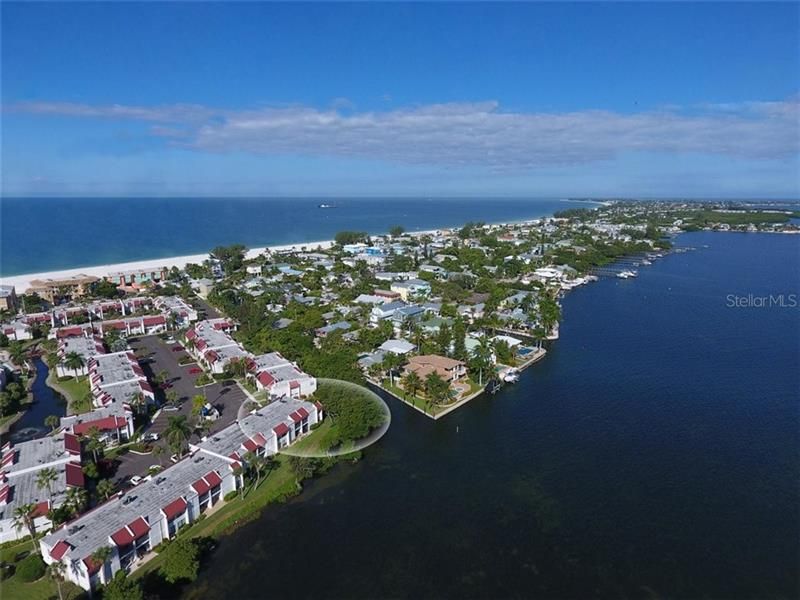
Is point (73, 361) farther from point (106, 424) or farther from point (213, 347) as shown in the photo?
point (106, 424)

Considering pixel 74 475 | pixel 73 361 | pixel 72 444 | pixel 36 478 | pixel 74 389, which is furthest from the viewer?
pixel 73 361

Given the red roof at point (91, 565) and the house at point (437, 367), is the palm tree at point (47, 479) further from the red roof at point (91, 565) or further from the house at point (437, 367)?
the house at point (437, 367)

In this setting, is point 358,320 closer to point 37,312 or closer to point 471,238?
point 37,312

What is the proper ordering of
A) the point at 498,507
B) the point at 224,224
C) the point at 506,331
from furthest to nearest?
1. the point at 224,224
2. the point at 506,331
3. the point at 498,507

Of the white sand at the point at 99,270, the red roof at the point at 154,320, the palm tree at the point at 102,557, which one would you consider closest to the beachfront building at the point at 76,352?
the red roof at the point at 154,320

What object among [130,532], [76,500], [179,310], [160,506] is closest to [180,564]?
[130,532]

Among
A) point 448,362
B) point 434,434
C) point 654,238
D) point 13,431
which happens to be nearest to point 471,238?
point 654,238

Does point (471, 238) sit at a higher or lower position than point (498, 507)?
higher
